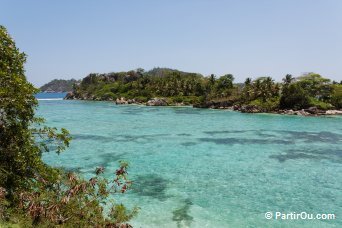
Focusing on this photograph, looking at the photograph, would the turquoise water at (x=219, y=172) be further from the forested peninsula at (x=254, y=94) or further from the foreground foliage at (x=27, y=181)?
the forested peninsula at (x=254, y=94)

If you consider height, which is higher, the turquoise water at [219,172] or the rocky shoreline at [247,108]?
the rocky shoreline at [247,108]

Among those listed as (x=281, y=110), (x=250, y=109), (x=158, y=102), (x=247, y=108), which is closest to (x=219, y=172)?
(x=281, y=110)

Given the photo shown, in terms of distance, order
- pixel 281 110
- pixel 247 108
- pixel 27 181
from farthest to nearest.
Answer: pixel 247 108 < pixel 281 110 < pixel 27 181

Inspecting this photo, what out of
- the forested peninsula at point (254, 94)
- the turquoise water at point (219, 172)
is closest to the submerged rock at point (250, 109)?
the forested peninsula at point (254, 94)

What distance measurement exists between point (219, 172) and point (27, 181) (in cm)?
Result: 1983

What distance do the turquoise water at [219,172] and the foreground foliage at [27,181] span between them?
7.00 metres

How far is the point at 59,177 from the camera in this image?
1260 centimetres

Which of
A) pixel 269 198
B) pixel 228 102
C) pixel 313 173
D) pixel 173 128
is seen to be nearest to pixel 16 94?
pixel 269 198

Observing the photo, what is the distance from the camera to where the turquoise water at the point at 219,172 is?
766 inches

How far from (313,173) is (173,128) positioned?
34265 millimetres

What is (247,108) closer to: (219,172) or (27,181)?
(219,172)

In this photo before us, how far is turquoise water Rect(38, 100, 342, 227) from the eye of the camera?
63.9 ft

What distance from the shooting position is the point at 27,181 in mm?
12766

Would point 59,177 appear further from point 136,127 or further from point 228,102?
point 228,102
